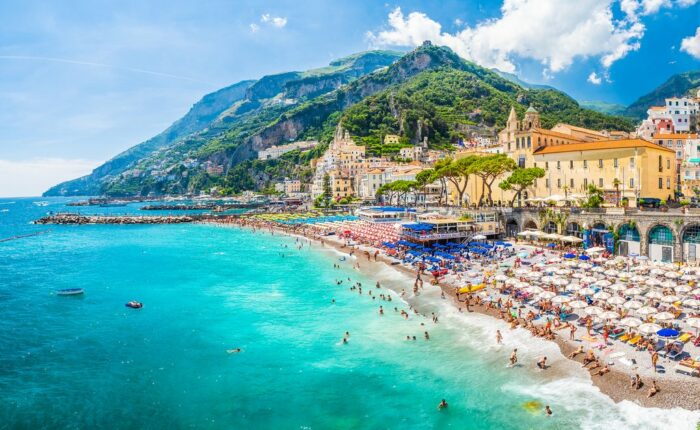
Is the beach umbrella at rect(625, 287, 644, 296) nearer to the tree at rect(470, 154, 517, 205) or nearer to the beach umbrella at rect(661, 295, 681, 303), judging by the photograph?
the beach umbrella at rect(661, 295, 681, 303)

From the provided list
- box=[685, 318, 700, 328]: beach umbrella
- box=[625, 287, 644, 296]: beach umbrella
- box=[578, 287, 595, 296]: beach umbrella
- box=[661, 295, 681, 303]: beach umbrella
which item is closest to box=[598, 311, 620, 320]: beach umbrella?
box=[685, 318, 700, 328]: beach umbrella

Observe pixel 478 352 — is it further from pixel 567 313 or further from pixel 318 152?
pixel 318 152

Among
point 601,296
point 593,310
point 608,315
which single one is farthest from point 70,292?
point 601,296

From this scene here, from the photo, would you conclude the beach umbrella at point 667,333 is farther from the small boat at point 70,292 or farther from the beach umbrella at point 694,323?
the small boat at point 70,292

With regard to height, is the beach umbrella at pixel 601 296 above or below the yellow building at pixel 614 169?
below

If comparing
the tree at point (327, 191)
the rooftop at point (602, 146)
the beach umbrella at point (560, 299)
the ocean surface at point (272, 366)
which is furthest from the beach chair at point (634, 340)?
the tree at point (327, 191)

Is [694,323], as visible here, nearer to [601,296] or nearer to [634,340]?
[634,340]
